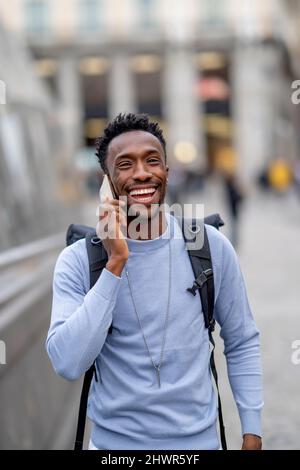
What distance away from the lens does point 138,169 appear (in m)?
2.74

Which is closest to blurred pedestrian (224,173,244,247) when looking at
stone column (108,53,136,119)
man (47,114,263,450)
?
man (47,114,263,450)

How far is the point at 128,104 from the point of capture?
170 ft

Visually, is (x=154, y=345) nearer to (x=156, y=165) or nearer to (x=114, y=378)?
(x=114, y=378)

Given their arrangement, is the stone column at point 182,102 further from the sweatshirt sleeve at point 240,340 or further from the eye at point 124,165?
the eye at point 124,165

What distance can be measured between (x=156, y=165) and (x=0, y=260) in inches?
106

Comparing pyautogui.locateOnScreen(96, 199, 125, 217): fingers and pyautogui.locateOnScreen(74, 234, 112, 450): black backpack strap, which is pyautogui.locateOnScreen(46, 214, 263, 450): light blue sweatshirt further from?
pyautogui.locateOnScreen(96, 199, 125, 217): fingers

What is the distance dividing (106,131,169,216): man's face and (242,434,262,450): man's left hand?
0.86 meters

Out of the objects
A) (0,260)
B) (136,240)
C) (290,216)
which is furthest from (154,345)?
(290,216)

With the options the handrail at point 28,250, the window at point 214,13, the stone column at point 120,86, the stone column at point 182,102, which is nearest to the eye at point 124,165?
the handrail at point 28,250

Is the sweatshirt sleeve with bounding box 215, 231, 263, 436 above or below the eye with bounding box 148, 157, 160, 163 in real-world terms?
below

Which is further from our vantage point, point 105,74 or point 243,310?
point 105,74

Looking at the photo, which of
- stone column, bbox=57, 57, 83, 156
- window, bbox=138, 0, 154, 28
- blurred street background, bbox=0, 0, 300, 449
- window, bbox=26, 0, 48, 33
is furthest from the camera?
window, bbox=26, 0, 48, 33

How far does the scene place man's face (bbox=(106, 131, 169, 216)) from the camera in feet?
9.00

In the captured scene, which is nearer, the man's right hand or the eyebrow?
the man's right hand
